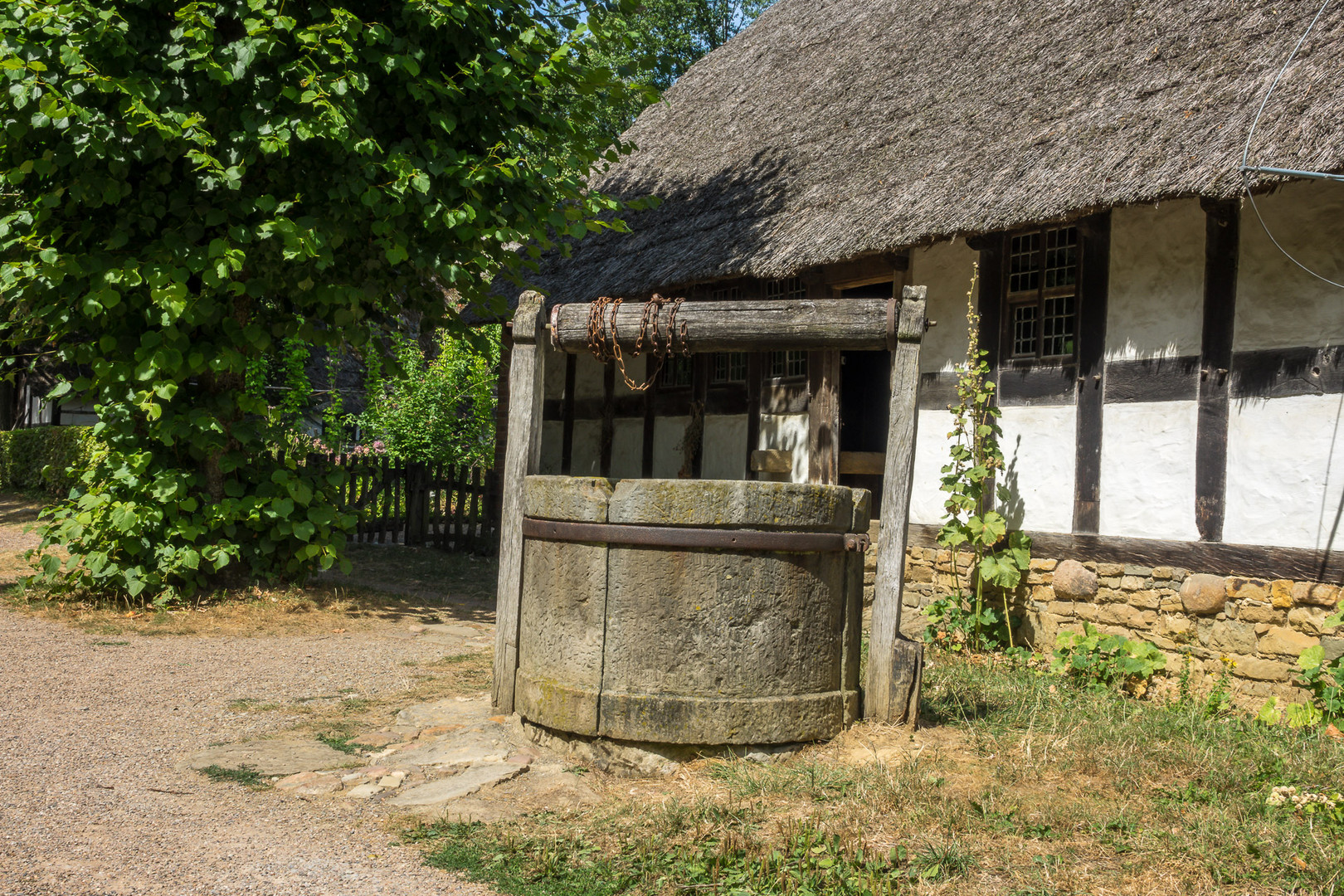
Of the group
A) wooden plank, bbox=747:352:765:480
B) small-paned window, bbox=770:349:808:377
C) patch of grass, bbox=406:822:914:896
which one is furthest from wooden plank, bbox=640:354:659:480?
patch of grass, bbox=406:822:914:896

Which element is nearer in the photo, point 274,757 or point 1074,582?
point 274,757

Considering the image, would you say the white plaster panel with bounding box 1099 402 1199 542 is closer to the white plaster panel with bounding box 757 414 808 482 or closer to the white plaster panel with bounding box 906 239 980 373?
the white plaster panel with bounding box 906 239 980 373

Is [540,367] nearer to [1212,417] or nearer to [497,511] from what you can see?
[1212,417]

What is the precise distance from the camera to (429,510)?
42.7ft

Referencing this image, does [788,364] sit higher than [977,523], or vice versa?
[788,364]

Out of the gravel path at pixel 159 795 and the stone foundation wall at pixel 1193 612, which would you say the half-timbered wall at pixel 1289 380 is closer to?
the stone foundation wall at pixel 1193 612

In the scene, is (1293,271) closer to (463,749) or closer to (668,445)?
(463,749)


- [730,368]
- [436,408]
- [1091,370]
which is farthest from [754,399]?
[436,408]

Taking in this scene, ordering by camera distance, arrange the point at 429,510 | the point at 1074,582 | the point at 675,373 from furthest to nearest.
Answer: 1. the point at 429,510
2. the point at 675,373
3. the point at 1074,582

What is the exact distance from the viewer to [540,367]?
4.85 metres

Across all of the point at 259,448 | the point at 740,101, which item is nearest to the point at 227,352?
the point at 259,448

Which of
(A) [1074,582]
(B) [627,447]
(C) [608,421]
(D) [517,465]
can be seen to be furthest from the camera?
(C) [608,421]

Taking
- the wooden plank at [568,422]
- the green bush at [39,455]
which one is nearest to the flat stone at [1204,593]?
the wooden plank at [568,422]

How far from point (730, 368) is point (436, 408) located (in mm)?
9327
